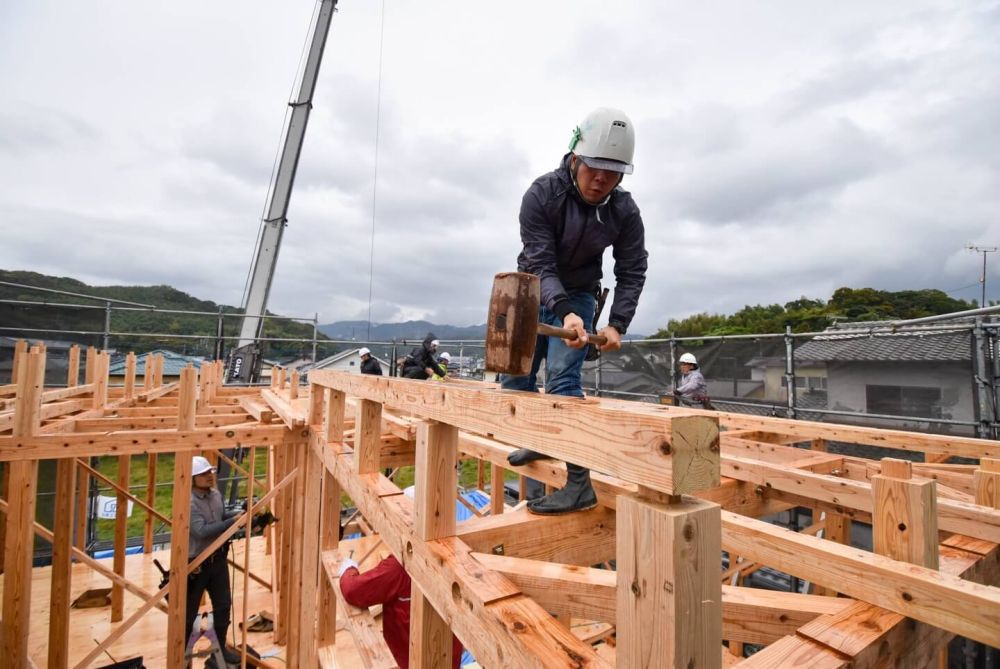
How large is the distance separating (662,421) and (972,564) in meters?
1.89

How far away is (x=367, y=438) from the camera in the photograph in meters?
2.60

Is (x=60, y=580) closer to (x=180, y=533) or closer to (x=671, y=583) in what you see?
(x=180, y=533)

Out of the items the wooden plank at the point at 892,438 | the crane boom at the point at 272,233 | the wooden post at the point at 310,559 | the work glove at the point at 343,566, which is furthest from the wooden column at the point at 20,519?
the crane boom at the point at 272,233

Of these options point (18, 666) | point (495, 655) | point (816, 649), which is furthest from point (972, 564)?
point (18, 666)

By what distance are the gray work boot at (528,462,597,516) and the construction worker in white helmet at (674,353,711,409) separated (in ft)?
22.2

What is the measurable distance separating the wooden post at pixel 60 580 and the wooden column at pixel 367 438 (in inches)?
140

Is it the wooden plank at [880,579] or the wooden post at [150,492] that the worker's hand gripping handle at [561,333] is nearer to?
the wooden plank at [880,579]

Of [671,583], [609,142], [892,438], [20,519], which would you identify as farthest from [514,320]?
[20,519]

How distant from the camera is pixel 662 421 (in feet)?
2.52

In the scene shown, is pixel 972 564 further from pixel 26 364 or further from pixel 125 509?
pixel 125 509

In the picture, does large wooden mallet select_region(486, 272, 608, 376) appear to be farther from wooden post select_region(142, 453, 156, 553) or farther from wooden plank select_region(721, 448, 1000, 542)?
wooden post select_region(142, 453, 156, 553)

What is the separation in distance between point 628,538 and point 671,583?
0.11 m

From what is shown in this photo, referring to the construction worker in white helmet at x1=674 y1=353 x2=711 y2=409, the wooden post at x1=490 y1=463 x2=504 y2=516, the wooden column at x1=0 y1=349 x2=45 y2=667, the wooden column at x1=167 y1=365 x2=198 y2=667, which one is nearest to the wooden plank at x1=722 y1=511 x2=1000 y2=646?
the wooden post at x1=490 y1=463 x2=504 y2=516

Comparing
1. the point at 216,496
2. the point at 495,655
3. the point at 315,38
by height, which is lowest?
the point at 216,496
